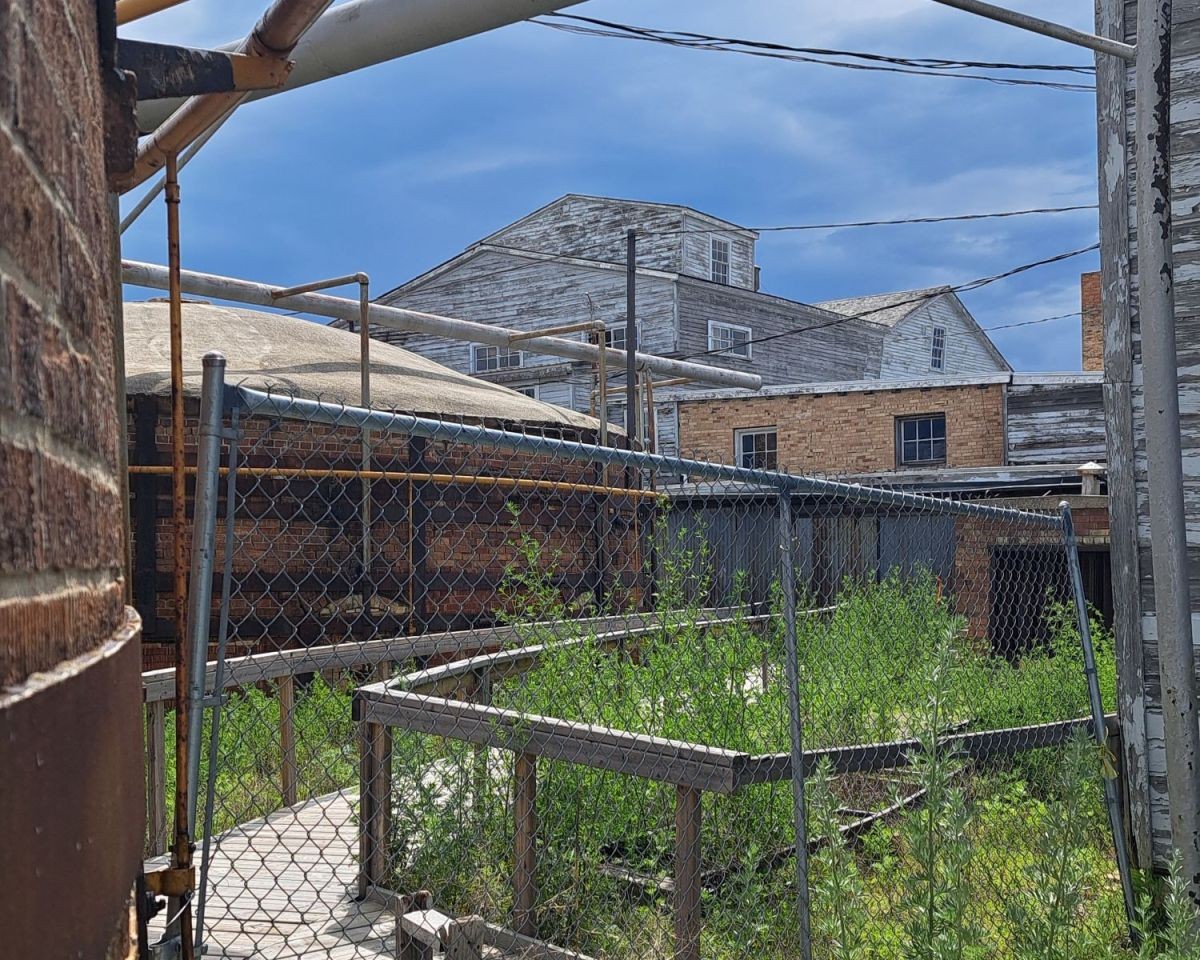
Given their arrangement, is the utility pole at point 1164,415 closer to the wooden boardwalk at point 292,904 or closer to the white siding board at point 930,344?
the wooden boardwalk at point 292,904

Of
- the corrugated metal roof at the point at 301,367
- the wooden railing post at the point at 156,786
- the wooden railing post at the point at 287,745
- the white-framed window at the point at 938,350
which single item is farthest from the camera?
the white-framed window at the point at 938,350

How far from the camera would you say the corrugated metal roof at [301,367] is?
43.7 feet

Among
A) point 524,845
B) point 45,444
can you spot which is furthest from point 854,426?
point 45,444

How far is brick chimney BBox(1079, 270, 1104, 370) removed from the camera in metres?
30.2

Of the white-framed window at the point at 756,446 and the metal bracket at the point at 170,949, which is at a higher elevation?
the white-framed window at the point at 756,446

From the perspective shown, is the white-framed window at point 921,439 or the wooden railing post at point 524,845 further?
the white-framed window at point 921,439

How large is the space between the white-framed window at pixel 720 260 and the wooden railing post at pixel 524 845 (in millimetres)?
27441

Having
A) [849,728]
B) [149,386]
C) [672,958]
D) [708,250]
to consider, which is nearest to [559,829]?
[672,958]

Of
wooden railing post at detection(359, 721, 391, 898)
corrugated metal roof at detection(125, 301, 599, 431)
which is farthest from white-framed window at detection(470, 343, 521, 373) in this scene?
wooden railing post at detection(359, 721, 391, 898)

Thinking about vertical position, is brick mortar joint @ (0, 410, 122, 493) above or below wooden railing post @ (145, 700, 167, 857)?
above

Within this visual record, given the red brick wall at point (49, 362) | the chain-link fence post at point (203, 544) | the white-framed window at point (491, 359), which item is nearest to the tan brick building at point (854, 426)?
the white-framed window at point (491, 359)

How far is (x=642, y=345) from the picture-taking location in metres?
29.5

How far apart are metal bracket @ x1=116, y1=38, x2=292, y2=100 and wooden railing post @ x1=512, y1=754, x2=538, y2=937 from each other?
2.71 m

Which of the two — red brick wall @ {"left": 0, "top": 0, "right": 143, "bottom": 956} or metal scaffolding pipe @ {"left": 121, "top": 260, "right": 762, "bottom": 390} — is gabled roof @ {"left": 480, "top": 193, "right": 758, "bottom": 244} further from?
red brick wall @ {"left": 0, "top": 0, "right": 143, "bottom": 956}
